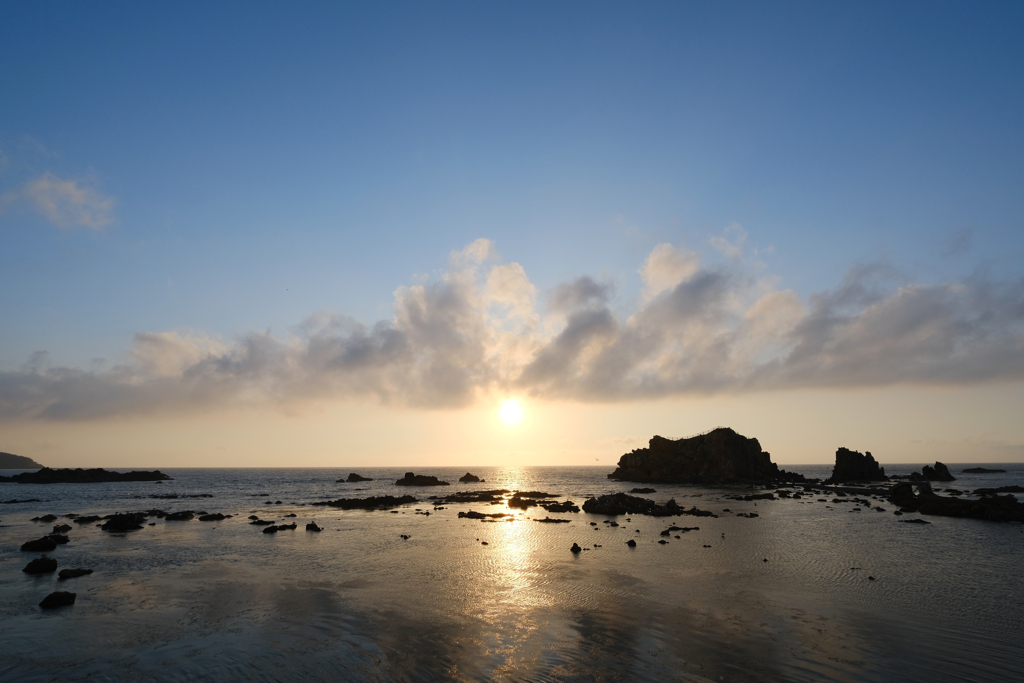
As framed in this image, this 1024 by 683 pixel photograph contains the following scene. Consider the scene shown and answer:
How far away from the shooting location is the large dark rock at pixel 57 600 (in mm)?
25750

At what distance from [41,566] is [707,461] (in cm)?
14189

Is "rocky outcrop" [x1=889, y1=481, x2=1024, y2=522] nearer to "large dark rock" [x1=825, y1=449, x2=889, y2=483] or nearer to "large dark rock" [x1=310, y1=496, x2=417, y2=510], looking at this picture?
"large dark rock" [x1=310, y1=496, x2=417, y2=510]

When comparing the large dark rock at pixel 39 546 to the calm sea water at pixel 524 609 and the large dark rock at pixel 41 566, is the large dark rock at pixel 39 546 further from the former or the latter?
the large dark rock at pixel 41 566

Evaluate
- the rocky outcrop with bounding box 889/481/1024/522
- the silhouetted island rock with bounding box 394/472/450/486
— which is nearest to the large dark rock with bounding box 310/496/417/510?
the silhouetted island rock with bounding box 394/472/450/486

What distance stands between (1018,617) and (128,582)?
4889 cm

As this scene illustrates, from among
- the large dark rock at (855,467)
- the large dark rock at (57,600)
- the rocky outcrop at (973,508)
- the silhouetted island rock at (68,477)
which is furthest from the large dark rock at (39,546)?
the large dark rock at (855,467)

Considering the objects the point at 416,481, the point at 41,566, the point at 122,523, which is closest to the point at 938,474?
the point at 416,481

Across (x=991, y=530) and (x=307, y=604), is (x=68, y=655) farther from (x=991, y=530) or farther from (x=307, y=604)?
(x=991, y=530)

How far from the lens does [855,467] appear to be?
497ft

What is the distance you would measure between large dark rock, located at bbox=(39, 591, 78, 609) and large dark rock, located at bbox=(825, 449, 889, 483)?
171522 mm

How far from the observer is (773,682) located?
1706cm

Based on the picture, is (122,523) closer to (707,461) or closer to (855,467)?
(707,461)

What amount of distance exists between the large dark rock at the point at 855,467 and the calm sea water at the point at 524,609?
379ft

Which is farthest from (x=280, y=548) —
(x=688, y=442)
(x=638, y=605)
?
(x=688, y=442)
